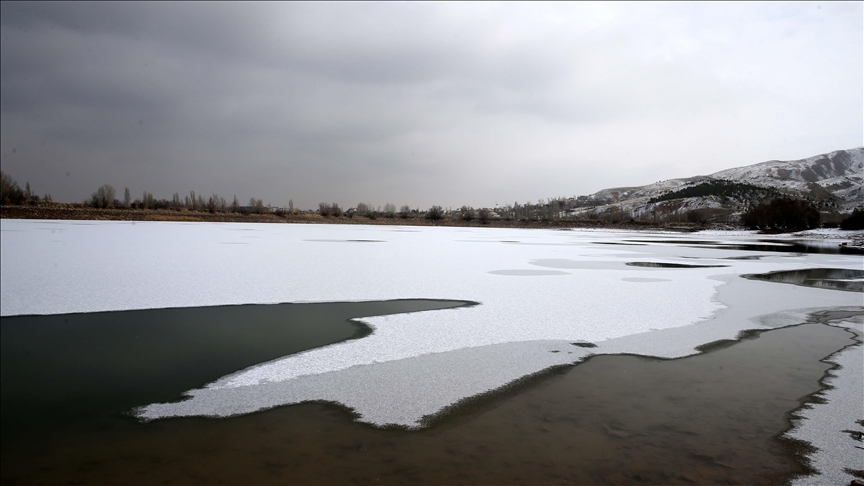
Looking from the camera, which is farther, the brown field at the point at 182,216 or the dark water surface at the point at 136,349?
the brown field at the point at 182,216

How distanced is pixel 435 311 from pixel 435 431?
4516mm

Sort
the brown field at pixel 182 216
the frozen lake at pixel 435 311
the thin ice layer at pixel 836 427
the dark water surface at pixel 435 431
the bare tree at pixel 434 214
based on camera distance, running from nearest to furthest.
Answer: the dark water surface at pixel 435 431 → the thin ice layer at pixel 836 427 → the frozen lake at pixel 435 311 → the brown field at pixel 182 216 → the bare tree at pixel 434 214

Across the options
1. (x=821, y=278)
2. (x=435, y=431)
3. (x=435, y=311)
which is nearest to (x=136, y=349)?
(x=435, y=431)

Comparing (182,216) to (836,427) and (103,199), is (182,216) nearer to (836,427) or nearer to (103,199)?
(103,199)

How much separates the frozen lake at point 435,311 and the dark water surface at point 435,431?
303 mm

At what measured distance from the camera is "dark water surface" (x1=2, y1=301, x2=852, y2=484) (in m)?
3.11

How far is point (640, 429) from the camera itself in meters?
3.78

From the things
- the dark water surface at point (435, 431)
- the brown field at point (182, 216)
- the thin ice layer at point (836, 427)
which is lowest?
the thin ice layer at point (836, 427)

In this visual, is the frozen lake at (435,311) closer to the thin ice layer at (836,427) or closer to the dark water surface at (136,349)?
the thin ice layer at (836,427)

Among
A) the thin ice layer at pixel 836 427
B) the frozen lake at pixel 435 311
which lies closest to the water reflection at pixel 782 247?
the frozen lake at pixel 435 311

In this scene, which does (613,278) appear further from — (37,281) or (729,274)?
(37,281)

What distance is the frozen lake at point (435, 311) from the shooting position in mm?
4523

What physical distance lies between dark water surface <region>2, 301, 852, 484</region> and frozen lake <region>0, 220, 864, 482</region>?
303mm

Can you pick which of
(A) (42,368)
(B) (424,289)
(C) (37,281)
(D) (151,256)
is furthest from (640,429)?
(D) (151,256)
